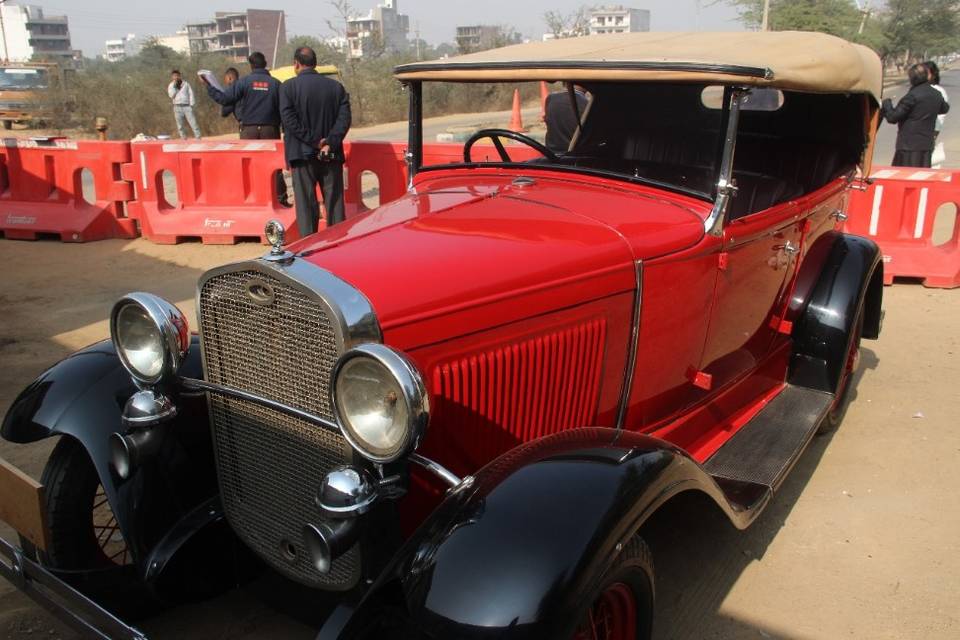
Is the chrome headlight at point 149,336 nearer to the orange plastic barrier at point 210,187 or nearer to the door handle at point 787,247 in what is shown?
the door handle at point 787,247

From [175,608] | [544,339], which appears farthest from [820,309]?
[175,608]

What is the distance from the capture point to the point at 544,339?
2391 millimetres

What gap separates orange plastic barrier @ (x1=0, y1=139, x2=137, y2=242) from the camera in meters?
8.10

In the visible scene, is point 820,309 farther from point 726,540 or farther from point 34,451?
point 34,451

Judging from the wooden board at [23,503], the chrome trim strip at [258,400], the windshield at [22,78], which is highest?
the windshield at [22,78]

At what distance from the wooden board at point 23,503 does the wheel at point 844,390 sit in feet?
10.9

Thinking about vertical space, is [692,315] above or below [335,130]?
below

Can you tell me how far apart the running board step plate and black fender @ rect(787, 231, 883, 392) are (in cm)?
11

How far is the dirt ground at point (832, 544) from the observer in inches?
104

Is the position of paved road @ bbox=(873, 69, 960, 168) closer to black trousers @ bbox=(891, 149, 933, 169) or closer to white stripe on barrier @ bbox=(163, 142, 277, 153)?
black trousers @ bbox=(891, 149, 933, 169)

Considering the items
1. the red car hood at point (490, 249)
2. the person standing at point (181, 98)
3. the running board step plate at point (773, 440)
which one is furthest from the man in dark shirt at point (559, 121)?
the person standing at point (181, 98)

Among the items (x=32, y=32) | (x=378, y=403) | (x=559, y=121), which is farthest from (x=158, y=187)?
(x=32, y=32)

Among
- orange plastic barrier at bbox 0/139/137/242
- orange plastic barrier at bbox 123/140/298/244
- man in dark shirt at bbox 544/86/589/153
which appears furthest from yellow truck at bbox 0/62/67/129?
man in dark shirt at bbox 544/86/589/153

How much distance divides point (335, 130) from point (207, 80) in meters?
4.36
